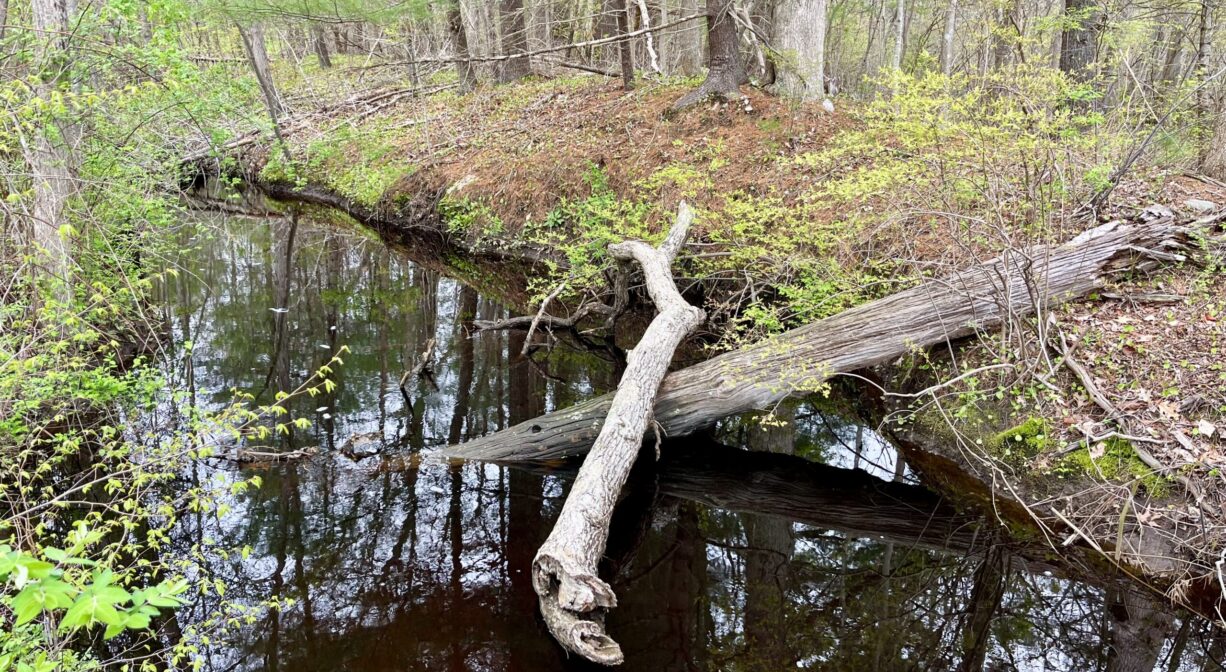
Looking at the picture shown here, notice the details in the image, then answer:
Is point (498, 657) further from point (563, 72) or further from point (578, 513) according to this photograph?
point (563, 72)

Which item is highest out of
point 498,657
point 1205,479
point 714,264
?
point 714,264

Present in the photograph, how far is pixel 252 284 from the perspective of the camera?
1209cm

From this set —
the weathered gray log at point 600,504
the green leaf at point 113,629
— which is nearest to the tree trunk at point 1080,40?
the weathered gray log at point 600,504

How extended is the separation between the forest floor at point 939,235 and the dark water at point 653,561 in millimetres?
761

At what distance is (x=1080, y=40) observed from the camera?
859cm

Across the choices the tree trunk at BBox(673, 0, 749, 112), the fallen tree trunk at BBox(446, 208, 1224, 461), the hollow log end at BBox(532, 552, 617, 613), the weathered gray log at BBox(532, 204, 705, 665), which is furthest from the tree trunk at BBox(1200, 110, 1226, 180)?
the hollow log end at BBox(532, 552, 617, 613)

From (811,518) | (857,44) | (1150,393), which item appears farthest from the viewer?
(857,44)

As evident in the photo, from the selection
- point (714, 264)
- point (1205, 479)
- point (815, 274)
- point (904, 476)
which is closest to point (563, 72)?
point (714, 264)

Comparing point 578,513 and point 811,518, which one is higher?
point 578,513

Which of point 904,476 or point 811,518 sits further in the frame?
point 904,476

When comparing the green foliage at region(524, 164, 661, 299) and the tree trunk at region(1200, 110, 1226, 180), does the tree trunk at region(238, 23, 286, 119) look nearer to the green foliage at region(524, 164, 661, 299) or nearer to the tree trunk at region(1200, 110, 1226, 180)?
the green foliage at region(524, 164, 661, 299)

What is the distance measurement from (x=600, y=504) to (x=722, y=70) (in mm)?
8139

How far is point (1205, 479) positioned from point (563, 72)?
1609 centimetres

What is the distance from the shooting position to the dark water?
4.43 metres
